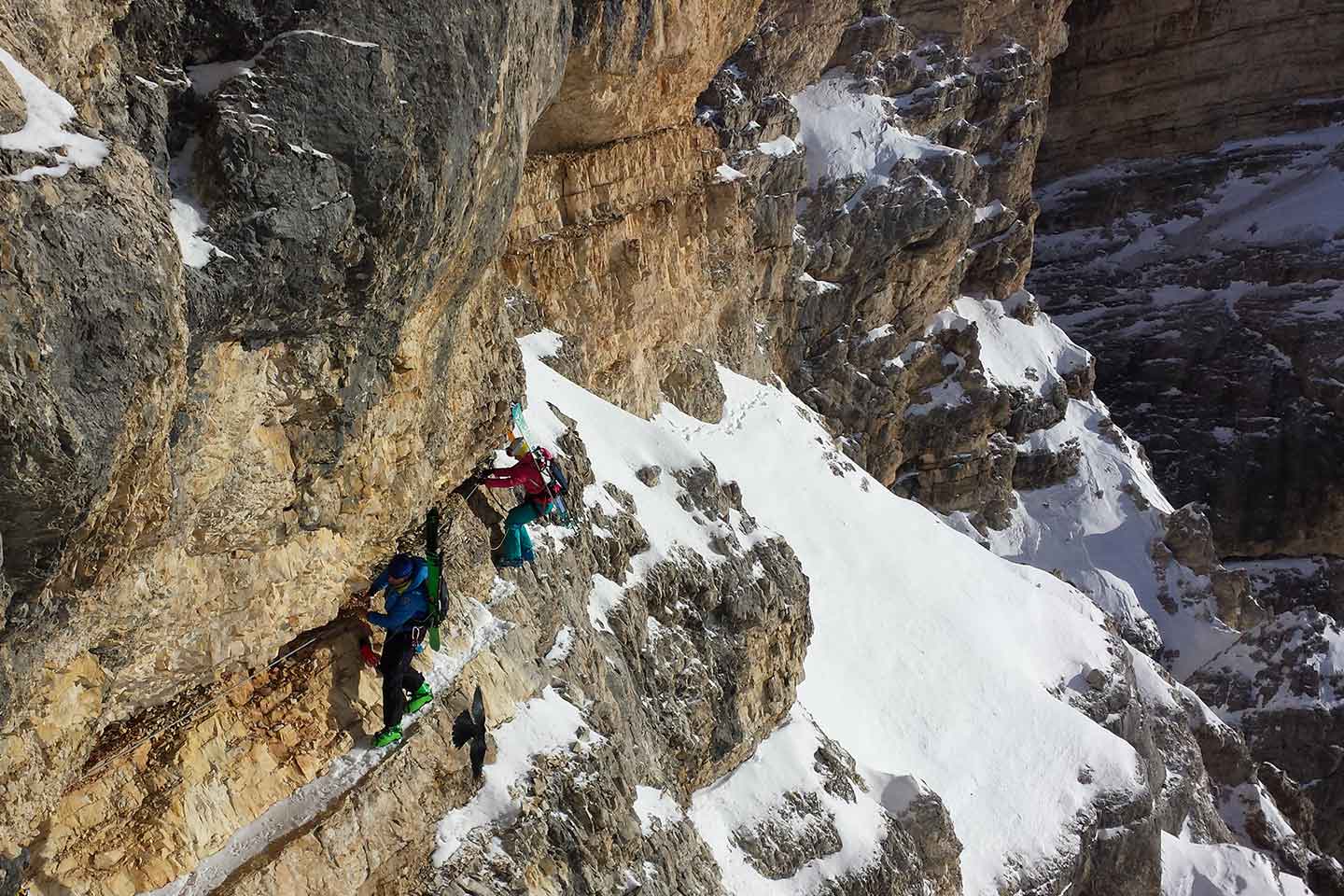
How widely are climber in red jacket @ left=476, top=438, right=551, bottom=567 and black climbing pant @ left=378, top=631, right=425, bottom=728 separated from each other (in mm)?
2419

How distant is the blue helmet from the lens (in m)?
9.23

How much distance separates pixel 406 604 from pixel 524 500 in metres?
2.54

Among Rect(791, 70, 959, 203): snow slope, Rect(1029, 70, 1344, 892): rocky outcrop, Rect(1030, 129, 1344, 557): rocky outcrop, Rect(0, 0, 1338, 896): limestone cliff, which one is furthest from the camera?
Rect(1030, 129, 1344, 557): rocky outcrop

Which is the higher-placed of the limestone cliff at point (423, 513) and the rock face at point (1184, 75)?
the rock face at point (1184, 75)

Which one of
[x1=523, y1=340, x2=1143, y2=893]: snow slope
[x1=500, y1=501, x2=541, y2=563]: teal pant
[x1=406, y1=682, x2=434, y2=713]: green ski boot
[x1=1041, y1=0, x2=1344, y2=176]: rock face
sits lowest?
[x1=523, y1=340, x2=1143, y2=893]: snow slope

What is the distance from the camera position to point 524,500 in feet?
37.9

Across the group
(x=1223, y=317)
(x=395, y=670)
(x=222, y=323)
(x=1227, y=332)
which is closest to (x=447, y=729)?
(x=395, y=670)

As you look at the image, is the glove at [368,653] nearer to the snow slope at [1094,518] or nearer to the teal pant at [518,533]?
the teal pant at [518,533]

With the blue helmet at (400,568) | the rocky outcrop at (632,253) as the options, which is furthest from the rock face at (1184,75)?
the blue helmet at (400,568)

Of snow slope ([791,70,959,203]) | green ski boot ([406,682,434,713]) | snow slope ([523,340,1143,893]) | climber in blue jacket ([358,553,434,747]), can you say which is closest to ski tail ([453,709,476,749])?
green ski boot ([406,682,434,713])

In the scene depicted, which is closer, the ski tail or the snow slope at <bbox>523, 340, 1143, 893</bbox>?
the ski tail

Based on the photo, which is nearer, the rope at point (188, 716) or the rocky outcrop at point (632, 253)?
the rope at point (188, 716)

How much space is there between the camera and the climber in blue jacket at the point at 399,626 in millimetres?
9125

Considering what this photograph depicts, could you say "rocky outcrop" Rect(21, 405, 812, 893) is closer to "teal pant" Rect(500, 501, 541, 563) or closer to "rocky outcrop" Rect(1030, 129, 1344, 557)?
"teal pant" Rect(500, 501, 541, 563)
